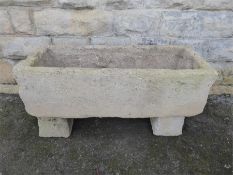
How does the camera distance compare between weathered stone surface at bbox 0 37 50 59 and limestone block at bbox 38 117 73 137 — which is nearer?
limestone block at bbox 38 117 73 137

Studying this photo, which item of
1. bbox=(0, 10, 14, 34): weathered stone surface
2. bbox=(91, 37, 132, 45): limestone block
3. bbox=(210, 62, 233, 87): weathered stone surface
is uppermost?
bbox=(0, 10, 14, 34): weathered stone surface

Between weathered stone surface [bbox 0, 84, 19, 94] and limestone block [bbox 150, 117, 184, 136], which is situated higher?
limestone block [bbox 150, 117, 184, 136]

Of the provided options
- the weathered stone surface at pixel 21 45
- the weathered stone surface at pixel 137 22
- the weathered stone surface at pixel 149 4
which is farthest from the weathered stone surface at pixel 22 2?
the weathered stone surface at pixel 137 22

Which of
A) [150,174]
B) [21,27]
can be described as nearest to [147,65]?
[150,174]

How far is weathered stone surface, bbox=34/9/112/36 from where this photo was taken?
2.28m

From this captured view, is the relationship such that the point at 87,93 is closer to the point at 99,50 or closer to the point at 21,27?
the point at 99,50

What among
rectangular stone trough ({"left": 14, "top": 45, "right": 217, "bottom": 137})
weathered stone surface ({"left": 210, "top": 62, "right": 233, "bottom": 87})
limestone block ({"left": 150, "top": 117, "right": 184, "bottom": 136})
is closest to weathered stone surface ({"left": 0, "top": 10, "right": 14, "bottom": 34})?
rectangular stone trough ({"left": 14, "top": 45, "right": 217, "bottom": 137})

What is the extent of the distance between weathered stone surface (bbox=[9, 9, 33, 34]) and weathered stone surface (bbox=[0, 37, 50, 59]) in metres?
0.07

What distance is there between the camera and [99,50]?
2.17 metres

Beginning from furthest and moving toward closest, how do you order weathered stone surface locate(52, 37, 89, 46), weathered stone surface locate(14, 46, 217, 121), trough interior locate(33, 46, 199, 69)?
weathered stone surface locate(52, 37, 89, 46)
trough interior locate(33, 46, 199, 69)
weathered stone surface locate(14, 46, 217, 121)

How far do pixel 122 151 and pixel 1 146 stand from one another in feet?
2.89

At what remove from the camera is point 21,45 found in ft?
7.95

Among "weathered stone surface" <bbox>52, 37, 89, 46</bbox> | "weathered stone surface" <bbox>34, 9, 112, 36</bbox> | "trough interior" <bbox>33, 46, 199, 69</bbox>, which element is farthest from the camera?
"weathered stone surface" <bbox>52, 37, 89, 46</bbox>

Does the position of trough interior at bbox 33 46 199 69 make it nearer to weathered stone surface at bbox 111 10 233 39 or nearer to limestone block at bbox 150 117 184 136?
weathered stone surface at bbox 111 10 233 39
